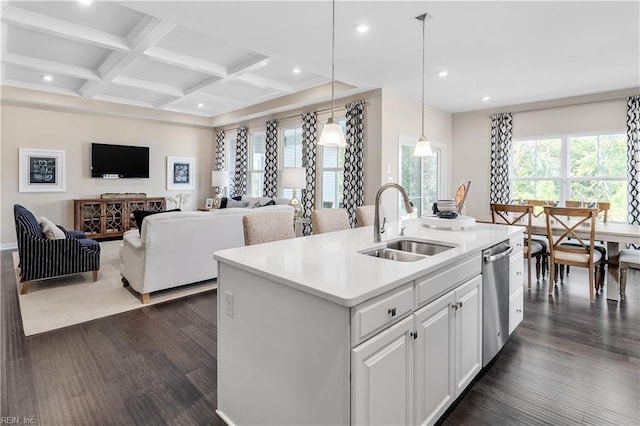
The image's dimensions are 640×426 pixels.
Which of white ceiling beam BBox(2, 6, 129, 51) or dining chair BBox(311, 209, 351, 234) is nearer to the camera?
dining chair BBox(311, 209, 351, 234)

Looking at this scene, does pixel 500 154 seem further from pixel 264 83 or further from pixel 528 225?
pixel 264 83

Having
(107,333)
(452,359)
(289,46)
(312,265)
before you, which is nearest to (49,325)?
(107,333)

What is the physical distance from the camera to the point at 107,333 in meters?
2.82

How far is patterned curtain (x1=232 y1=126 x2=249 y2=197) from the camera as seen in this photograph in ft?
26.5

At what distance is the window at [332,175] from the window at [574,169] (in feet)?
10.8

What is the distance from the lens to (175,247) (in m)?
3.66

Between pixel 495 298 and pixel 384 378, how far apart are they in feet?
4.41

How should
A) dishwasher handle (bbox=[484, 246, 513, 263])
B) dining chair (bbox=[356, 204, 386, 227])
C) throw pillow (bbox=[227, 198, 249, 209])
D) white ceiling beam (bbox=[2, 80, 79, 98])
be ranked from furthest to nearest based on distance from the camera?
throw pillow (bbox=[227, 198, 249, 209]) < white ceiling beam (bbox=[2, 80, 79, 98]) < dining chair (bbox=[356, 204, 386, 227]) < dishwasher handle (bbox=[484, 246, 513, 263])

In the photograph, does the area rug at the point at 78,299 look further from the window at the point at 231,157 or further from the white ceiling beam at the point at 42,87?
the window at the point at 231,157

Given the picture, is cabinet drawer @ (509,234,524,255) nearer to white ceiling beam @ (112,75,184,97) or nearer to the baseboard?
white ceiling beam @ (112,75,184,97)

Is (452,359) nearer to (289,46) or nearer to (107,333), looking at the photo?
(107,333)

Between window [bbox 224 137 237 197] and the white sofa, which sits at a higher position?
window [bbox 224 137 237 197]

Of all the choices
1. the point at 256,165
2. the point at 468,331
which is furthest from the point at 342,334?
the point at 256,165

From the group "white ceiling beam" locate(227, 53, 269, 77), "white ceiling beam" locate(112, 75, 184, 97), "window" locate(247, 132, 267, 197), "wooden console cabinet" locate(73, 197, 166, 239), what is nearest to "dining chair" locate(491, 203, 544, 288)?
"white ceiling beam" locate(227, 53, 269, 77)
